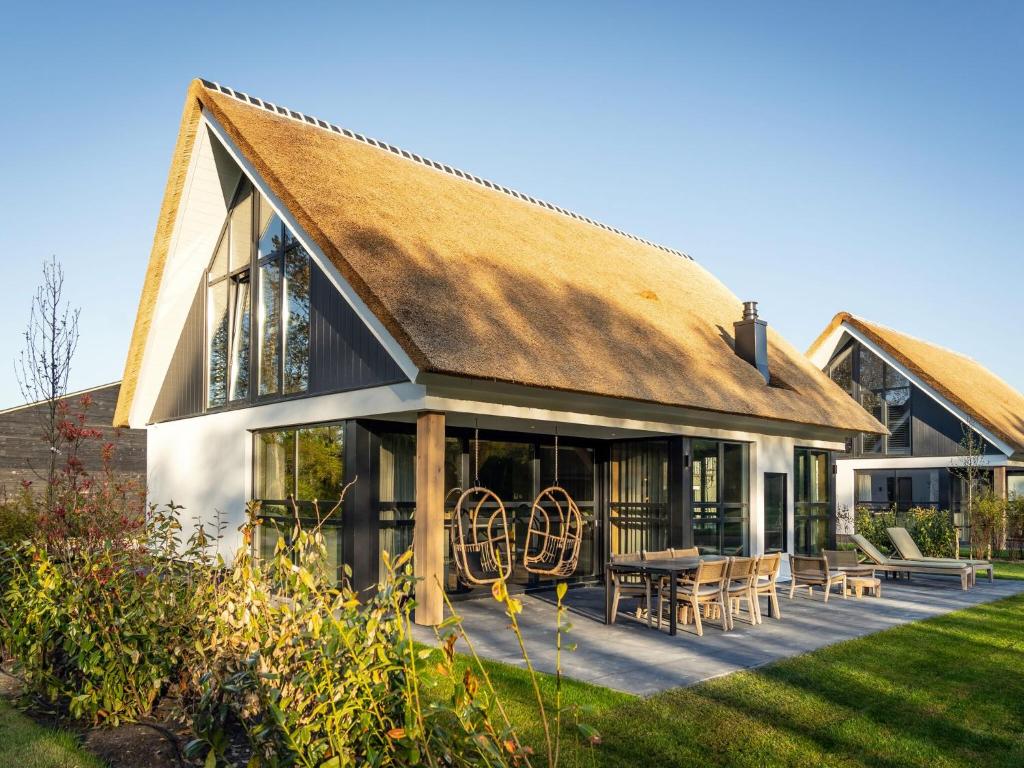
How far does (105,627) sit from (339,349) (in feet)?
16.7

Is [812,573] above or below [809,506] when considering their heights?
below

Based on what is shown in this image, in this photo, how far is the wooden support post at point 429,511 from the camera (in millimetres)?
9148

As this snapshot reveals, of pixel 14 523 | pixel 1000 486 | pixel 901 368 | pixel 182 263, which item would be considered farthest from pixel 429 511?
pixel 901 368

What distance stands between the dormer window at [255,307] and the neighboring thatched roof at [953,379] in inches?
714

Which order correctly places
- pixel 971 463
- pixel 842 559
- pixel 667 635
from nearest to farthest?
pixel 667 635 < pixel 842 559 < pixel 971 463

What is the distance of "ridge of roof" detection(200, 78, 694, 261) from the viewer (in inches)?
471

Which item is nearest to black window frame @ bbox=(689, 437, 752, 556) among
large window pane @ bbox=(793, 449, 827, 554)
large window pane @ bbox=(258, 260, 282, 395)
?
large window pane @ bbox=(793, 449, 827, 554)

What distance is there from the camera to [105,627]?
5.49m

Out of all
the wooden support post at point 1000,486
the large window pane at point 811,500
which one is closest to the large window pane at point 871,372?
the wooden support post at point 1000,486

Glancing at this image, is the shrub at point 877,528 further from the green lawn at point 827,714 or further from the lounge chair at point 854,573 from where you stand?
the green lawn at point 827,714

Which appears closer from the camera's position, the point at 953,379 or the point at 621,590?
the point at 621,590

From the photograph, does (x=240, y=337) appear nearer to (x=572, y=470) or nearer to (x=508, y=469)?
(x=508, y=469)

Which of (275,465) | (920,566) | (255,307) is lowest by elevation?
→ (920,566)

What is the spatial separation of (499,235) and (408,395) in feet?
13.8
